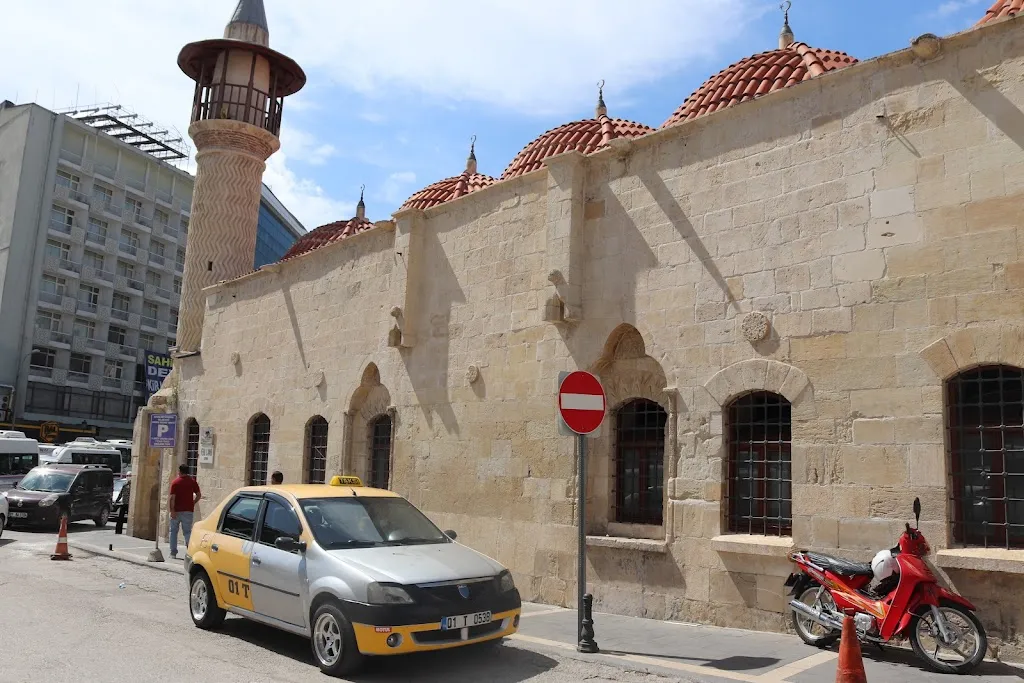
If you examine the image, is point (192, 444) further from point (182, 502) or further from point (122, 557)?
point (182, 502)

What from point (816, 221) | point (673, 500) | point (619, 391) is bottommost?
point (673, 500)

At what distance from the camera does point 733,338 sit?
27.0 feet

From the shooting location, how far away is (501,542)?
10.4 meters

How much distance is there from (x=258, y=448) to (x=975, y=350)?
43.5 feet

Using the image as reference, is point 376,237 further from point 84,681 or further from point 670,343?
point 84,681

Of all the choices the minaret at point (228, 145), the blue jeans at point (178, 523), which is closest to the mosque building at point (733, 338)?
the blue jeans at point (178, 523)

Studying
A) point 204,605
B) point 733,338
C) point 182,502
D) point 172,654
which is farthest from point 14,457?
point 733,338

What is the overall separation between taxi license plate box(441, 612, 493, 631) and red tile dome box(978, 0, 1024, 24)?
7.24m

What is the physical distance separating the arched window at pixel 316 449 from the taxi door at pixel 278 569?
7210mm

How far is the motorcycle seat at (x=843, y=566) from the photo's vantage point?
21.4 ft

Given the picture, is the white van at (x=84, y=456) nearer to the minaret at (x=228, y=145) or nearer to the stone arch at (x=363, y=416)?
the minaret at (x=228, y=145)

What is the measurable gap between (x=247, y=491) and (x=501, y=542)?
3.77 meters

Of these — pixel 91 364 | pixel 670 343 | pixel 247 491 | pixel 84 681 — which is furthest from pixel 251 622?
pixel 91 364

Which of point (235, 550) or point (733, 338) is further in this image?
point (733, 338)
